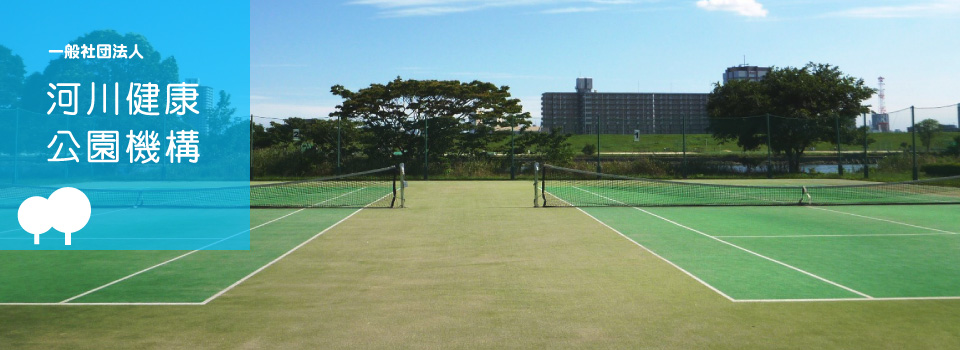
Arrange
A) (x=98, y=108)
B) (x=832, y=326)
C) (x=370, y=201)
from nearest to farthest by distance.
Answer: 1. (x=832, y=326)
2. (x=370, y=201)
3. (x=98, y=108)

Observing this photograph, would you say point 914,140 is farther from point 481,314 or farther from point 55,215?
point 55,215

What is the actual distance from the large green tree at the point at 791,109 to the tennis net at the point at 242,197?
18274mm

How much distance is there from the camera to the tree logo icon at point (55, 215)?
12.4 meters

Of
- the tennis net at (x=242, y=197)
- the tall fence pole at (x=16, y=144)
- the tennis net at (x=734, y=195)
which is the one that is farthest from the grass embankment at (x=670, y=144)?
the tall fence pole at (x=16, y=144)

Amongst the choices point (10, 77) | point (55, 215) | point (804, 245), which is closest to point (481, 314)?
point (804, 245)

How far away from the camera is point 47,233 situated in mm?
11781

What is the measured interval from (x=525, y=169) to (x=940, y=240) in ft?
66.0

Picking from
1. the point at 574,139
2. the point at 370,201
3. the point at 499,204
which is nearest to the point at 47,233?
the point at 370,201

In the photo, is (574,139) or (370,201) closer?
(370,201)

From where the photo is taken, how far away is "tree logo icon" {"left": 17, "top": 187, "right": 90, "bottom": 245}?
1245 cm

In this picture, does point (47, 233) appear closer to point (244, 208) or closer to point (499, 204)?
point (244, 208)

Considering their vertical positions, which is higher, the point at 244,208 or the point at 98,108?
the point at 98,108

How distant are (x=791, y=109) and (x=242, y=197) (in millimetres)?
26318

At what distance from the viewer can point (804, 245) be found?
10141mm
